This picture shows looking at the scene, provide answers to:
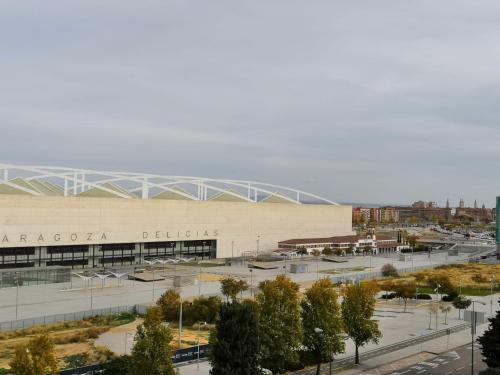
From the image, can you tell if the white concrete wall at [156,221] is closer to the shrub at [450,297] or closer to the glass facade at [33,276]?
the glass facade at [33,276]

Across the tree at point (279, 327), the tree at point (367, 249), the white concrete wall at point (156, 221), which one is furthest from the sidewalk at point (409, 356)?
the tree at point (367, 249)

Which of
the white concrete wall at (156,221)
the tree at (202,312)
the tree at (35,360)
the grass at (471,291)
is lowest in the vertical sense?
the grass at (471,291)

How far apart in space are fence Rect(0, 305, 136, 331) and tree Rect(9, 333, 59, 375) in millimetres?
21471

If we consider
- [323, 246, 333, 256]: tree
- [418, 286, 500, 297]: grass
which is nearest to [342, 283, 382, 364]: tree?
[418, 286, 500, 297]: grass

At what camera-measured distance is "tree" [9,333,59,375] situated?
71.4 feet

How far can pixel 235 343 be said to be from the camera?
24266 millimetres

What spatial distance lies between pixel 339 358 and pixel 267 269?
49.4 metres

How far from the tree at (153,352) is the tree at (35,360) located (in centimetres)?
363

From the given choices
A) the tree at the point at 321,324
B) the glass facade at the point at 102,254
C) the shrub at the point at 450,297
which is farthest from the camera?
the glass facade at the point at 102,254

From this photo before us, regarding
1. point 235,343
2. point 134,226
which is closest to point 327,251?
point 134,226

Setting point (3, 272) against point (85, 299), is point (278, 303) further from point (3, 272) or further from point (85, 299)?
point (3, 272)

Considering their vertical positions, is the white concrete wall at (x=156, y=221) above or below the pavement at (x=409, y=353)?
above

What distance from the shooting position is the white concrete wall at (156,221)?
73.9 m

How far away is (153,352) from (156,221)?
66.5 metres
